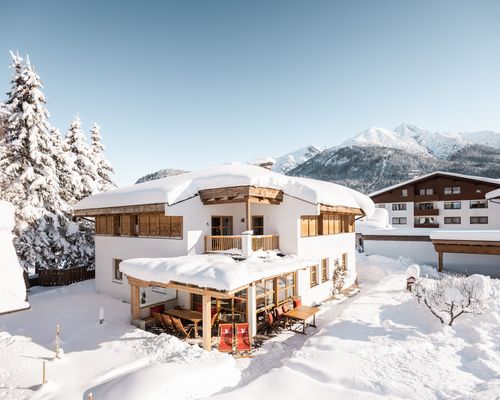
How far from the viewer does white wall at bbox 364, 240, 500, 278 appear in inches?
888

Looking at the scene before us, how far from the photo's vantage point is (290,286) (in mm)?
13938

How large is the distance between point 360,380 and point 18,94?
2481 cm

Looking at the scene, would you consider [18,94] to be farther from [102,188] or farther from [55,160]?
[102,188]

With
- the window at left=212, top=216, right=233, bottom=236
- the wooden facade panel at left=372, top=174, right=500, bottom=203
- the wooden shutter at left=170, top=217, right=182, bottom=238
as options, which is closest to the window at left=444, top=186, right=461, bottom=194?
the wooden facade panel at left=372, top=174, right=500, bottom=203

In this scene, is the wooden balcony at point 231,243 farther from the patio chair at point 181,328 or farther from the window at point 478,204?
the window at point 478,204

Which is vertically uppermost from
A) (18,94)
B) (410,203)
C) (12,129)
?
(18,94)

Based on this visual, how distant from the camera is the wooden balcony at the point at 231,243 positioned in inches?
530

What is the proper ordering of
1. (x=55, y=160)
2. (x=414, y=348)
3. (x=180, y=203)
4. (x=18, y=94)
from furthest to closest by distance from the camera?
(x=55, y=160) < (x=18, y=94) < (x=180, y=203) < (x=414, y=348)

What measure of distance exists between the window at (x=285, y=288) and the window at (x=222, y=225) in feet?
13.0

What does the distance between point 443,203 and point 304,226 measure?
1213 inches

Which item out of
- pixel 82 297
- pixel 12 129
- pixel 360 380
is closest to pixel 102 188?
pixel 12 129

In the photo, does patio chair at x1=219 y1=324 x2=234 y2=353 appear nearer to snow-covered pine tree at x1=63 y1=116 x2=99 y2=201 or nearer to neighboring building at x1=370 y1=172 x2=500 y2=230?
snow-covered pine tree at x1=63 y1=116 x2=99 y2=201

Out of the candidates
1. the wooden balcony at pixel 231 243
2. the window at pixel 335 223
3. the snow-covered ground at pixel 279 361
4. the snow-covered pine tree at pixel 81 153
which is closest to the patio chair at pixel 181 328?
the snow-covered ground at pixel 279 361

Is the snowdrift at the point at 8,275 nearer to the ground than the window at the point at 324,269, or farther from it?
farther from it
